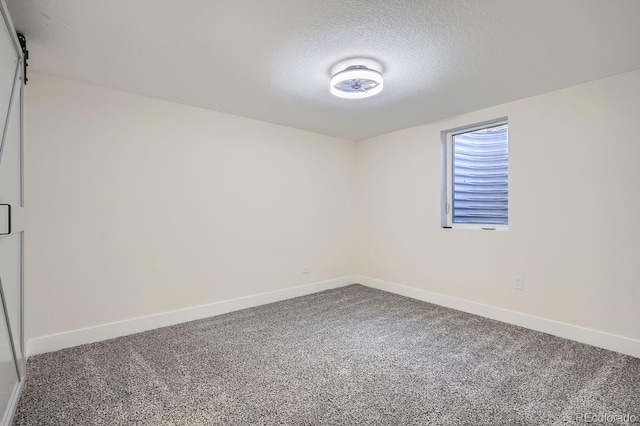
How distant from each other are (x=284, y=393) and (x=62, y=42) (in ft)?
8.72

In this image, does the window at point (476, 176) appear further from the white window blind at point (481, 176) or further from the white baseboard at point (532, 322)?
the white baseboard at point (532, 322)

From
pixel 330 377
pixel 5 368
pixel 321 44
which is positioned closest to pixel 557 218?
pixel 330 377

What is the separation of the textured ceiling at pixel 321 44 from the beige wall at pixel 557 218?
0.31 metres

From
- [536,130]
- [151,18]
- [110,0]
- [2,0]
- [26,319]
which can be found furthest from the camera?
[536,130]

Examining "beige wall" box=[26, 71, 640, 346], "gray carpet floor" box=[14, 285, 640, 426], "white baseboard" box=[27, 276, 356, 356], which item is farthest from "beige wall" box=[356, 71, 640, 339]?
"white baseboard" box=[27, 276, 356, 356]

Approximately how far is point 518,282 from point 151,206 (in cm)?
369

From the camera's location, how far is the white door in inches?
58.6

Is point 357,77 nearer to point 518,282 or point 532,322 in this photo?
point 518,282

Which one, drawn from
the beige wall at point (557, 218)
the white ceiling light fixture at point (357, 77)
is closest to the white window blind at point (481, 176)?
the beige wall at point (557, 218)

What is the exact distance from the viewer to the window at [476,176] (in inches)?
133

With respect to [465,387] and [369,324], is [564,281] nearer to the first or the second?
[465,387]

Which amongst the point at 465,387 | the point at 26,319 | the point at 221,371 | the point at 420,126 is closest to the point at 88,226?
the point at 26,319

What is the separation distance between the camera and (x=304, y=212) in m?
4.23

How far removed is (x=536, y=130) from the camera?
2945 mm
